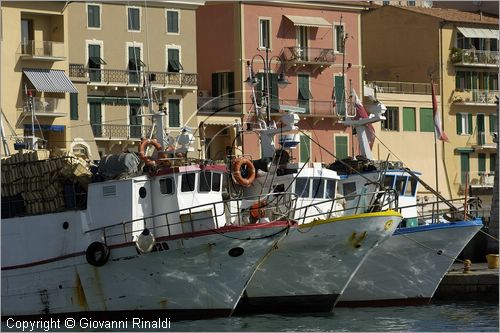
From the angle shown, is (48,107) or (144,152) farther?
(48,107)

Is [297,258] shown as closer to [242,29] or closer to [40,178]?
[40,178]

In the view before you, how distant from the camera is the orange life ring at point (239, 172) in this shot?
129ft

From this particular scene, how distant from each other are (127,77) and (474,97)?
63.6 ft

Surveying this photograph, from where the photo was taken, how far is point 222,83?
63.9 metres

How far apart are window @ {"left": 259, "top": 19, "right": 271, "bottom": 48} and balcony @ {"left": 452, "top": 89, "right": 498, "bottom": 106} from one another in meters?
10.4

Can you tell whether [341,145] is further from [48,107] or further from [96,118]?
[48,107]

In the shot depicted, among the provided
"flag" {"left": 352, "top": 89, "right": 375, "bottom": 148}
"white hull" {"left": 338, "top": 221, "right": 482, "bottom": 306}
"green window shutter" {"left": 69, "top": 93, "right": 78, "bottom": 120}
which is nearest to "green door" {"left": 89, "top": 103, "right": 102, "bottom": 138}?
"green window shutter" {"left": 69, "top": 93, "right": 78, "bottom": 120}

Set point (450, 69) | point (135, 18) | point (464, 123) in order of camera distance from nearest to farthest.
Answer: point (135, 18) → point (450, 69) → point (464, 123)

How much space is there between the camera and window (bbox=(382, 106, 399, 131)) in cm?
6856

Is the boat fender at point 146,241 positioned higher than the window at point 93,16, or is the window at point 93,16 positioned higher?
the window at point 93,16

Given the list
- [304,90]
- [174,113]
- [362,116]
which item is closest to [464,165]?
[304,90]

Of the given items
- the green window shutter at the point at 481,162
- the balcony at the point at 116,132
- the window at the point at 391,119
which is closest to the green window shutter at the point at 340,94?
the window at the point at 391,119

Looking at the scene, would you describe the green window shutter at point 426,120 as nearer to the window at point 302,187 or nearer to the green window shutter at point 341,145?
the green window shutter at point 341,145

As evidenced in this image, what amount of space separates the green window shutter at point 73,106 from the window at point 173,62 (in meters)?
5.02
